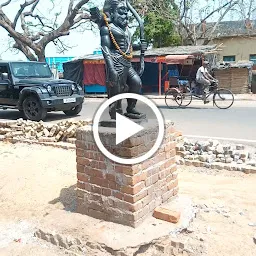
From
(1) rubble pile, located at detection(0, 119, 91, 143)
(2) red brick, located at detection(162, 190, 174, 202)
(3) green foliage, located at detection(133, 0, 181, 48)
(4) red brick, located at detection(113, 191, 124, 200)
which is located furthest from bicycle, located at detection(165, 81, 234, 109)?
(3) green foliage, located at detection(133, 0, 181, 48)

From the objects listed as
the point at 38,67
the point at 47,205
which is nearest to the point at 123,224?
the point at 47,205

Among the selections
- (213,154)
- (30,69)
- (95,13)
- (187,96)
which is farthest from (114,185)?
(187,96)

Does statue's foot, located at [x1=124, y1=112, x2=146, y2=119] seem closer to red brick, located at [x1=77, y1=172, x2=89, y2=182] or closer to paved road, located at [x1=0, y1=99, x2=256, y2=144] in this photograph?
red brick, located at [x1=77, y1=172, x2=89, y2=182]

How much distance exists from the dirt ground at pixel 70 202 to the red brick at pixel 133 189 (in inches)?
23.8

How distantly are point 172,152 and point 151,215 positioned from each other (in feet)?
2.37

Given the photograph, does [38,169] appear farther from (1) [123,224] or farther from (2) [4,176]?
(1) [123,224]

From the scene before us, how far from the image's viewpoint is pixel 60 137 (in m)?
6.90

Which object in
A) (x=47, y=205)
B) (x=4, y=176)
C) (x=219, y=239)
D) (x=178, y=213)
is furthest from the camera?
(x=4, y=176)

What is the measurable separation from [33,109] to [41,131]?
300 cm

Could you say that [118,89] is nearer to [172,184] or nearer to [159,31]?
[172,184]

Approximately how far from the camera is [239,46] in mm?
26625

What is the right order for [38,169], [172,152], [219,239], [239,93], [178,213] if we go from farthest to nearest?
[239,93], [38,169], [172,152], [178,213], [219,239]

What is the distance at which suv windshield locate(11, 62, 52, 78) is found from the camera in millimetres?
10789
